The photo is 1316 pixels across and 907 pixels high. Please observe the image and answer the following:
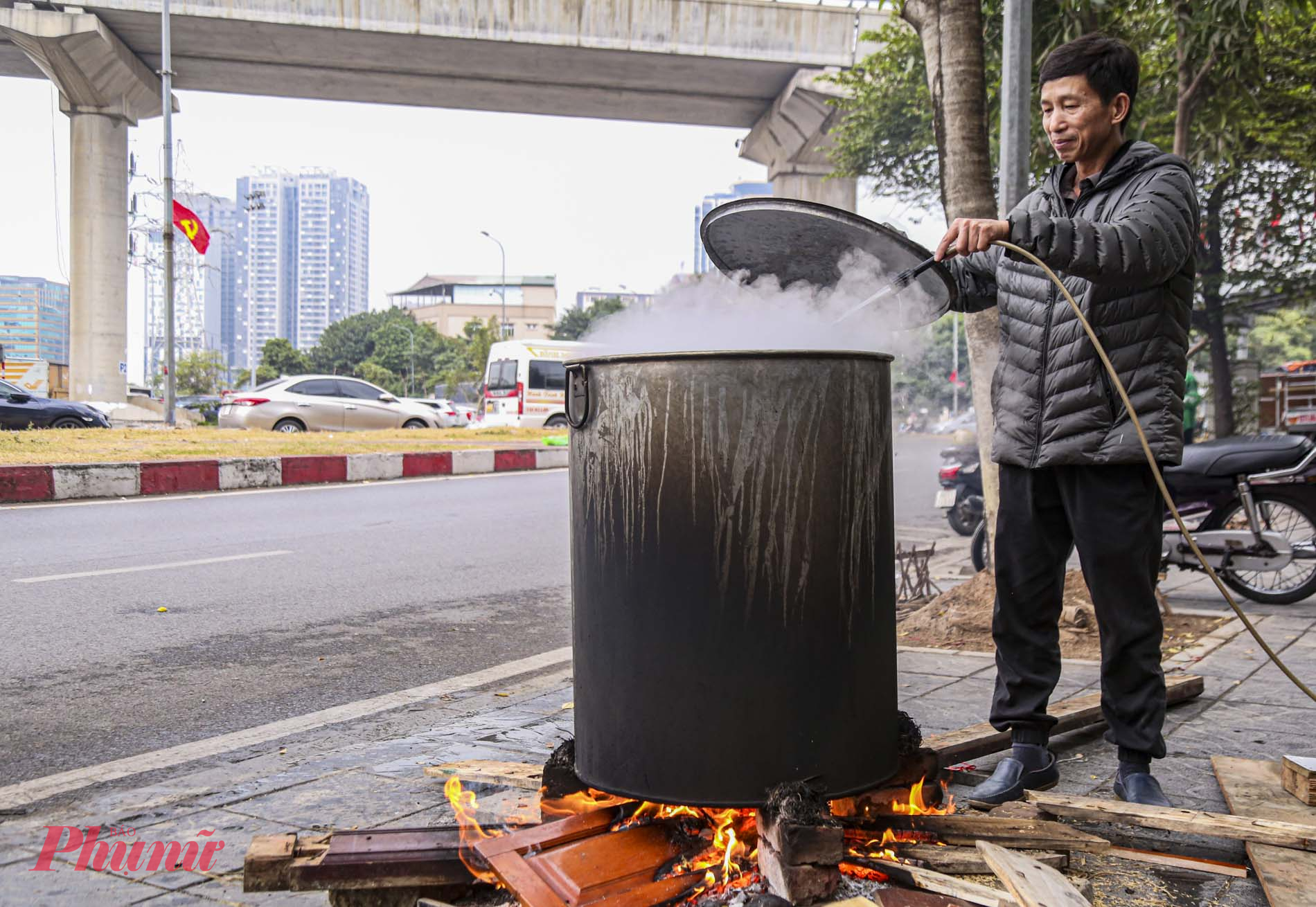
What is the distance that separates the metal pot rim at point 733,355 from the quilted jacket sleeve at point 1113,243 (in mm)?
490

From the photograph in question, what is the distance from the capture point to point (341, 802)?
112 inches

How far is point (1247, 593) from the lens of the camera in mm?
6352

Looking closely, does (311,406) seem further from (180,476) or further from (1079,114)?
(1079,114)

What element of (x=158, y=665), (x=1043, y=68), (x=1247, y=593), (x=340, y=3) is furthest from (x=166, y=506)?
(x=340, y=3)

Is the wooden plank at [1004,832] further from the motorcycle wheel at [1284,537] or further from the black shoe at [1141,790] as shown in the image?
the motorcycle wheel at [1284,537]

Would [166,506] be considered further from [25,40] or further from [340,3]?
[25,40]

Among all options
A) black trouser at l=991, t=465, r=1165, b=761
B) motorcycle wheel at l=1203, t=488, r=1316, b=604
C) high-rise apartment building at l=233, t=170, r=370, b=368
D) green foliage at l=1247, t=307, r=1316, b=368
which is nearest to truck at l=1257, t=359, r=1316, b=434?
motorcycle wheel at l=1203, t=488, r=1316, b=604

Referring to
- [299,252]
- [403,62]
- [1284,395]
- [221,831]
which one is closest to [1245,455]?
[221,831]

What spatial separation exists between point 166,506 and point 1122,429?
988 centimetres

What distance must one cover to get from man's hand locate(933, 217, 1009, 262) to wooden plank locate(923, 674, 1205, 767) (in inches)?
47.2

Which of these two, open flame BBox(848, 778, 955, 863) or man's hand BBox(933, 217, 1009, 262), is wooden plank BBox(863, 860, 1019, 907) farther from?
man's hand BBox(933, 217, 1009, 262)

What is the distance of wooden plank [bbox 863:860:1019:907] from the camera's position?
2.04 m

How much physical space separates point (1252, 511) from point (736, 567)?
5099 mm

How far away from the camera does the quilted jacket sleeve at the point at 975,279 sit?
2928 millimetres
